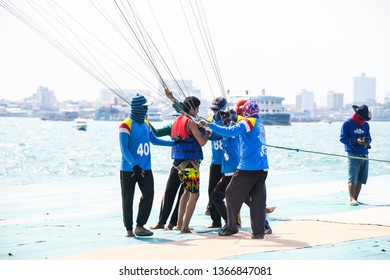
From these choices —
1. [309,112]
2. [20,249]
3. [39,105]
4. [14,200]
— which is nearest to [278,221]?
[20,249]

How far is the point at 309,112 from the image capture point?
17262cm

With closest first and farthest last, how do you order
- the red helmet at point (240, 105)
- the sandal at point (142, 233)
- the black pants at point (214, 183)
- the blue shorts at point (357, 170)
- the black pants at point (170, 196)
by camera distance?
the sandal at point (142, 233), the red helmet at point (240, 105), the black pants at point (170, 196), the black pants at point (214, 183), the blue shorts at point (357, 170)

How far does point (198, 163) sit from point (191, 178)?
0.20 m

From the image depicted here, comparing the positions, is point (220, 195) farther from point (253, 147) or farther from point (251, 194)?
point (253, 147)

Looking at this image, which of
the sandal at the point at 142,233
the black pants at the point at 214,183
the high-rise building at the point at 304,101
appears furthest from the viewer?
the high-rise building at the point at 304,101

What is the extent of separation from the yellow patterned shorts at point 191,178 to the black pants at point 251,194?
Answer: 1.59ft

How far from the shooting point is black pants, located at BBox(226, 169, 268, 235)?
7.96m

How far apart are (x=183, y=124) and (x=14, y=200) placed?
5729mm

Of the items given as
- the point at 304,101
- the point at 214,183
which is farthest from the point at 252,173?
the point at 304,101

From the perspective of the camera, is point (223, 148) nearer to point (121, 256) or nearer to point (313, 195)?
point (121, 256)

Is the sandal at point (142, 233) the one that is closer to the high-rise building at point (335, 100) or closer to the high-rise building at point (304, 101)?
the high-rise building at point (335, 100)

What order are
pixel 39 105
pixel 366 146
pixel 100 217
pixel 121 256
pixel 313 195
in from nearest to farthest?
pixel 121 256
pixel 100 217
pixel 366 146
pixel 313 195
pixel 39 105

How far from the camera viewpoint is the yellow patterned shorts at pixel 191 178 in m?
8.39

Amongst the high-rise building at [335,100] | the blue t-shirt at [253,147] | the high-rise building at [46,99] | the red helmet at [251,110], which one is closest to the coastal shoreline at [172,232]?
the blue t-shirt at [253,147]
